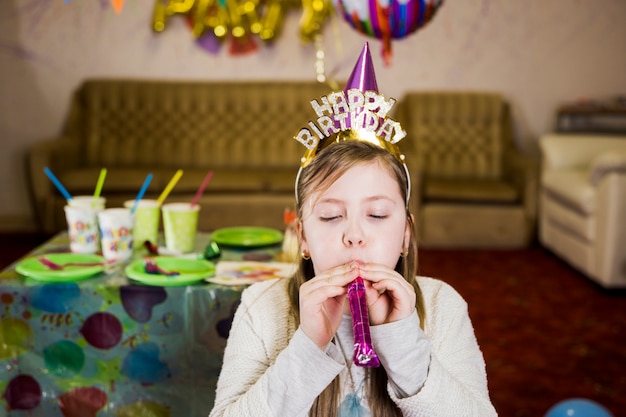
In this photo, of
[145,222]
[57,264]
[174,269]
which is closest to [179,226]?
[145,222]

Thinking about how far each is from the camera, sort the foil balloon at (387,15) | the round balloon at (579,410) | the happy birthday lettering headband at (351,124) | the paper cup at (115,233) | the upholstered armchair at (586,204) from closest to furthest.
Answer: the happy birthday lettering headband at (351,124)
the round balloon at (579,410)
the paper cup at (115,233)
the foil balloon at (387,15)
the upholstered armchair at (586,204)

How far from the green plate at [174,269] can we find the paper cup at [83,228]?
0.19 meters

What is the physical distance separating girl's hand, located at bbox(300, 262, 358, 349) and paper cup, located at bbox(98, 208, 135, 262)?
0.98 m

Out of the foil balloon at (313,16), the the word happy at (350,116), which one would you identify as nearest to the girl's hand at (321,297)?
the the word happy at (350,116)

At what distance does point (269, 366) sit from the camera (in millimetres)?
1152

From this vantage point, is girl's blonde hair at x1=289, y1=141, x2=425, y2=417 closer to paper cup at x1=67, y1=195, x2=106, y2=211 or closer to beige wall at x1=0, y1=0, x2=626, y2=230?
paper cup at x1=67, y1=195, x2=106, y2=211

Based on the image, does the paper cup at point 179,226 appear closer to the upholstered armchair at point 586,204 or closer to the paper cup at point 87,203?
the paper cup at point 87,203

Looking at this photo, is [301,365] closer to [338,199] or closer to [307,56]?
[338,199]

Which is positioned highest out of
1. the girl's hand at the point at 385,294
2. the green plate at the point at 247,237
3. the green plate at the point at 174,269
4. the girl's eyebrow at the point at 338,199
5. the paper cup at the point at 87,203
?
the girl's eyebrow at the point at 338,199

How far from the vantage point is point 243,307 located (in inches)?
48.6

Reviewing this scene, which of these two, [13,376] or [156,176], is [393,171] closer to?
[13,376]

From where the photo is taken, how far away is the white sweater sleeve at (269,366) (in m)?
0.99

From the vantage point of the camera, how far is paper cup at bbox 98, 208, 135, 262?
6.09 ft

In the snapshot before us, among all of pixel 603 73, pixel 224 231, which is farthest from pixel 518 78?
pixel 224 231
